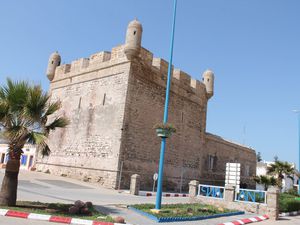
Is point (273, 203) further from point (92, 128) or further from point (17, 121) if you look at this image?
point (92, 128)

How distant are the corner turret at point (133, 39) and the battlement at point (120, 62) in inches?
26.6

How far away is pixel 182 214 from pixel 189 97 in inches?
625

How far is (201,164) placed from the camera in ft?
84.4

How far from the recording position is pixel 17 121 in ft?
28.2

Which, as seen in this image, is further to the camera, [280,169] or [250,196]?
[280,169]

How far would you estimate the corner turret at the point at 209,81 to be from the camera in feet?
88.4

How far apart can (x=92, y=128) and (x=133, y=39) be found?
6.36 metres

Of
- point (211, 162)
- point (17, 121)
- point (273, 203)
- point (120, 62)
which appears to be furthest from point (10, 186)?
point (211, 162)

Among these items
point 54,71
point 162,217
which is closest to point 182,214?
point 162,217

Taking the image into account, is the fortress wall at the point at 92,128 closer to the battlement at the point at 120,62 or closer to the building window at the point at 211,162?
the battlement at the point at 120,62

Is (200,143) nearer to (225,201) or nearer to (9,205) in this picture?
(225,201)

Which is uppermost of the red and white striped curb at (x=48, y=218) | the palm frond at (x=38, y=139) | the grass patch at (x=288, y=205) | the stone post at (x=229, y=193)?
the palm frond at (x=38, y=139)

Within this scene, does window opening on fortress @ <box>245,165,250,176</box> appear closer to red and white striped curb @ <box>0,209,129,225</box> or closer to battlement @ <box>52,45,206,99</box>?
battlement @ <box>52,45,206,99</box>

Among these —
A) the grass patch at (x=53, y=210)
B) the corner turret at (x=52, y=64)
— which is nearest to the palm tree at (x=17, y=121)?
the grass patch at (x=53, y=210)
